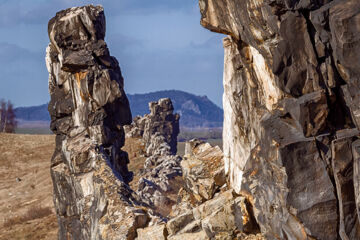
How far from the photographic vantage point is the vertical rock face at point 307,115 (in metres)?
12.6

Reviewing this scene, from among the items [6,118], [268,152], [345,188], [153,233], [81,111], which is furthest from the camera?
[6,118]

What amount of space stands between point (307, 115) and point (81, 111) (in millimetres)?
25016

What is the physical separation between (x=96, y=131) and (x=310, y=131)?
2502 cm

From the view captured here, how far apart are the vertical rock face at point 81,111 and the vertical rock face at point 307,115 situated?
12.7 metres

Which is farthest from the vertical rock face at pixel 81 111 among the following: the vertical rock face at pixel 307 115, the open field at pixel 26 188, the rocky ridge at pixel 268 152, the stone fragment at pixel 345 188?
the stone fragment at pixel 345 188

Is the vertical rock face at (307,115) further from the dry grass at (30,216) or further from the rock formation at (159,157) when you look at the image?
the dry grass at (30,216)

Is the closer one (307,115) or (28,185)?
(307,115)

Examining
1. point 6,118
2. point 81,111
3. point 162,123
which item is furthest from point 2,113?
point 81,111

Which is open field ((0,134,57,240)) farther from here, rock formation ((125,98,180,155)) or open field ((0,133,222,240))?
rock formation ((125,98,180,155))

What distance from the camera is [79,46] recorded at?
34.6 metres

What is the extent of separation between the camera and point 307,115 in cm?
1352

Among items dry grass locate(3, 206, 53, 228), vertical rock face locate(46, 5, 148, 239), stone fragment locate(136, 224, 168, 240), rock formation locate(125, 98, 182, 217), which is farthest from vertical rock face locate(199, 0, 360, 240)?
dry grass locate(3, 206, 53, 228)

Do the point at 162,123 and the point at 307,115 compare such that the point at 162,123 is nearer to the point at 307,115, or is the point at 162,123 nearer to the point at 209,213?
the point at 209,213

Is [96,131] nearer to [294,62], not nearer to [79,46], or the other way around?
[79,46]
